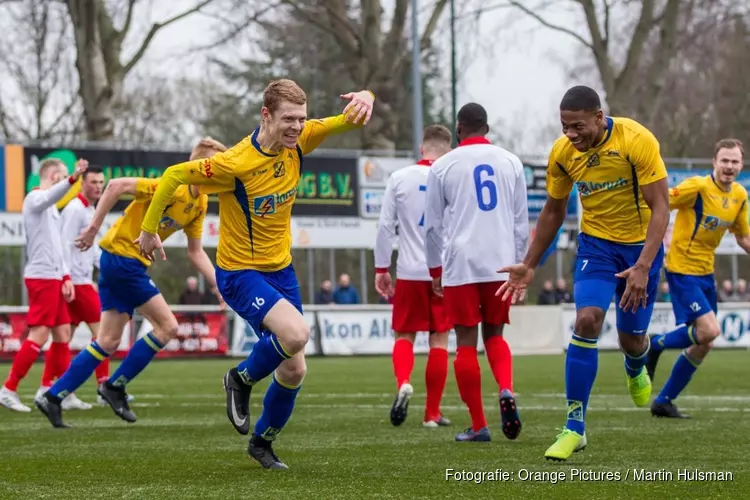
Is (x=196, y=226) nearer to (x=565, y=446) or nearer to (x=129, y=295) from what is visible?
(x=129, y=295)

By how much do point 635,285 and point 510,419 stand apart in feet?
5.44

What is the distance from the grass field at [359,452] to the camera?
634 cm

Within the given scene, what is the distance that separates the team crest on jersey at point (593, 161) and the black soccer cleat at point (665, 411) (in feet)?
13.0

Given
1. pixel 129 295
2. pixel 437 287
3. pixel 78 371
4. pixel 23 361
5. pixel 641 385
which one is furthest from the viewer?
pixel 23 361

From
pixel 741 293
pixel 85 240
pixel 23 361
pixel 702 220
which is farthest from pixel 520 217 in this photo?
pixel 741 293

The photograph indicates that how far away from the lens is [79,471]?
736 centimetres

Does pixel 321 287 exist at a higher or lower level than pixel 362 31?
lower

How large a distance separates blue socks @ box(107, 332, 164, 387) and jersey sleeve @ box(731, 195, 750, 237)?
5082mm

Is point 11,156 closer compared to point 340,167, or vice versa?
point 11,156

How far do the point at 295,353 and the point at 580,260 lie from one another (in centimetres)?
178

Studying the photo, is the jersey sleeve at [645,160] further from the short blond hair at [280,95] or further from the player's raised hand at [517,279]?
the short blond hair at [280,95]

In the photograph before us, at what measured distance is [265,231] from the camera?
761cm

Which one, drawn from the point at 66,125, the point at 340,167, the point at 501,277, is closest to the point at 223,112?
the point at 66,125

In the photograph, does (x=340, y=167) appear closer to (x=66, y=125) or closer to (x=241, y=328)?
(x=241, y=328)
